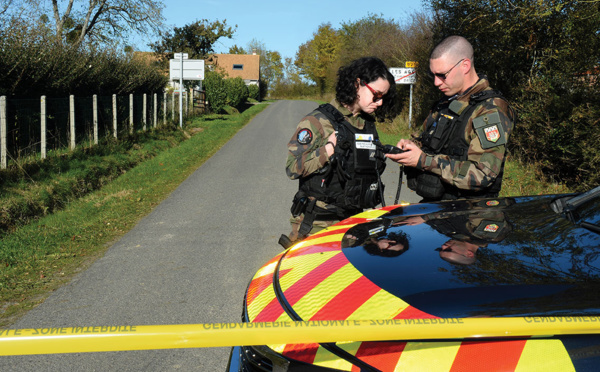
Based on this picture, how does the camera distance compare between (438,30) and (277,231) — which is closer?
(277,231)

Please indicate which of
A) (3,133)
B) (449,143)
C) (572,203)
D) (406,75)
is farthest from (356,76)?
(406,75)

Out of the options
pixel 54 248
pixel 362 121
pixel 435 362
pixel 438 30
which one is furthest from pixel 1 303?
pixel 438 30

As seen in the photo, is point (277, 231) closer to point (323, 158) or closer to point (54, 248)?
point (54, 248)

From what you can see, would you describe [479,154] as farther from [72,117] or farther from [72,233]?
[72,117]

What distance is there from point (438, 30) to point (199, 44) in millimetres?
26593

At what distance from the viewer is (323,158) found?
2957mm

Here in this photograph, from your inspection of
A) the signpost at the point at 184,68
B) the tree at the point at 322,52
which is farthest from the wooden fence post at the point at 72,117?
the tree at the point at 322,52

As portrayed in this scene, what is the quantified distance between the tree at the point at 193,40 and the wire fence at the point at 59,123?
19.5m

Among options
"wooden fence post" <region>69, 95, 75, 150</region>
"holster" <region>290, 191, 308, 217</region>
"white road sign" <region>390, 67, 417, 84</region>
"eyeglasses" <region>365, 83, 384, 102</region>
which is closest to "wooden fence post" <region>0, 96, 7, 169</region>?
"wooden fence post" <region>69, 95, 75, 150</region>

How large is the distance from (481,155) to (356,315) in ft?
5.38

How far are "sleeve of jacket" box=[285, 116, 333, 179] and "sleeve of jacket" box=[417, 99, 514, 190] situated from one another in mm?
637

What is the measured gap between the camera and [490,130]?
2812 mm

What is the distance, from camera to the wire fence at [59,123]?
921cm

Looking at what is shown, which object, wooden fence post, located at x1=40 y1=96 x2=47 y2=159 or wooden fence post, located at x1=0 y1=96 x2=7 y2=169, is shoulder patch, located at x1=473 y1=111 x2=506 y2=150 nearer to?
wooden fence post, located at x1=0 y1=96 x2=7 y2=169
